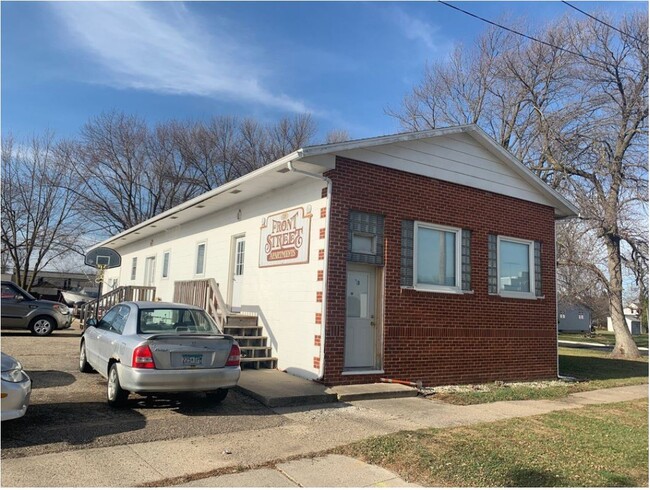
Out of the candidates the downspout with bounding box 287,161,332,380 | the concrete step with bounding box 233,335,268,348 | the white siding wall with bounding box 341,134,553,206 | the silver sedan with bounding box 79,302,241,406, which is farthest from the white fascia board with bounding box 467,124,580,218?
the silver sedan with bounding box 79,302,241,406

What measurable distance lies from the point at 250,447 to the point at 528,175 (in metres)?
9.86

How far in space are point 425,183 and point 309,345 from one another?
4347 mm

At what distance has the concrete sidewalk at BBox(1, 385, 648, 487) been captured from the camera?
182 inches

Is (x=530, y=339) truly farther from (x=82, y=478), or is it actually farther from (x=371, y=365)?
(x=82, y=478)

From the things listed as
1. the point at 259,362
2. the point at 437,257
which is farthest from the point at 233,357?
the point at 437,257

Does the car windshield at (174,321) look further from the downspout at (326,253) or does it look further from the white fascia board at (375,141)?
the white fascia board at (375,141)

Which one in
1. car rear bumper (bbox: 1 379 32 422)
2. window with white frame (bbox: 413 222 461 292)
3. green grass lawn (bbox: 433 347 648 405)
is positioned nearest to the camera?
car rear bumper (bbox: 1 379 32 422)

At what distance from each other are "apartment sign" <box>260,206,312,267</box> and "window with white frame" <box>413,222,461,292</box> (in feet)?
7.85

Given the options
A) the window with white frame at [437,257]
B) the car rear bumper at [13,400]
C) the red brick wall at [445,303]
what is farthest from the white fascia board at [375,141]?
the car rear bumper at [13,400]

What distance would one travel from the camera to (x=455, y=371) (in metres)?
10.9

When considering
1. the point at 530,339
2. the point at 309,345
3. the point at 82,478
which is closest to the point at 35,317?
the point at 309,345

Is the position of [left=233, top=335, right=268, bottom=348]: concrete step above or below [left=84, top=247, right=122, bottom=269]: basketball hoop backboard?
below

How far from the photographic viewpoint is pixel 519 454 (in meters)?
5.70

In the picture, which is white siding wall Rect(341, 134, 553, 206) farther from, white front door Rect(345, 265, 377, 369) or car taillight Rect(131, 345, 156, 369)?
car taillight Rect(131, 345, 156, 369)
